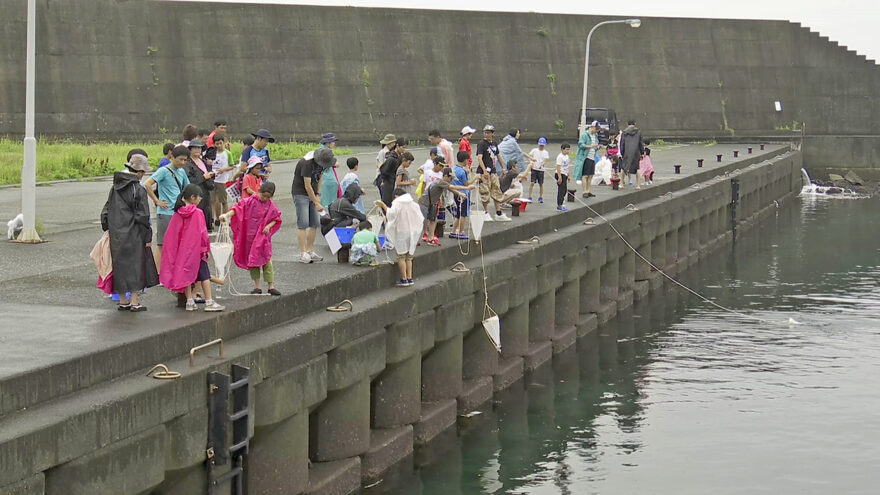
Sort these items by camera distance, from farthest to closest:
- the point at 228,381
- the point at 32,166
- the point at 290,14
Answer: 1. the point at 290,14
2. the point at 32,166
3. the point at 228,381

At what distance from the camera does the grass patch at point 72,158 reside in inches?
1302

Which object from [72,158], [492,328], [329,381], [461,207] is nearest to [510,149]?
[461,207]

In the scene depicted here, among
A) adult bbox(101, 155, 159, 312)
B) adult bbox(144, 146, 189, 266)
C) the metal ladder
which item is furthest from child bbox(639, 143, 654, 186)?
the metal ladder

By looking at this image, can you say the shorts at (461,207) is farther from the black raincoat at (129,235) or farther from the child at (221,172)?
the black raincoat at (129,235)

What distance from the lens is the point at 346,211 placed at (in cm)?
1770

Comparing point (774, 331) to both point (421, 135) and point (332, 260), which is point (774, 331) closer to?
point (332, 260)

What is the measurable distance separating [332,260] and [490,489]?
3.47 metres

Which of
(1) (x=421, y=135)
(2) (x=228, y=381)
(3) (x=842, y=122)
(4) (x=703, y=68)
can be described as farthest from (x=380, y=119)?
(2) (x=228, y=381)

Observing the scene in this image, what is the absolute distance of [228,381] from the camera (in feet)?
37.6

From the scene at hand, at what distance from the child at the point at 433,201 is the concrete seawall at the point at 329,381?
24.1 inches

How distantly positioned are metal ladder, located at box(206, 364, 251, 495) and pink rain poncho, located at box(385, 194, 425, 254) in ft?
15.6

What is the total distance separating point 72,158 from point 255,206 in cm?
2256

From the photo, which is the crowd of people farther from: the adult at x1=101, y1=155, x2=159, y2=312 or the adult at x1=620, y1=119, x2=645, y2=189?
the adult at x1=620, y1=119, x2=645, y2=189

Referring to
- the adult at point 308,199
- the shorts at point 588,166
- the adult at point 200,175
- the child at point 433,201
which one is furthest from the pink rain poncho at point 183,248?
the shorts at point 588,166
